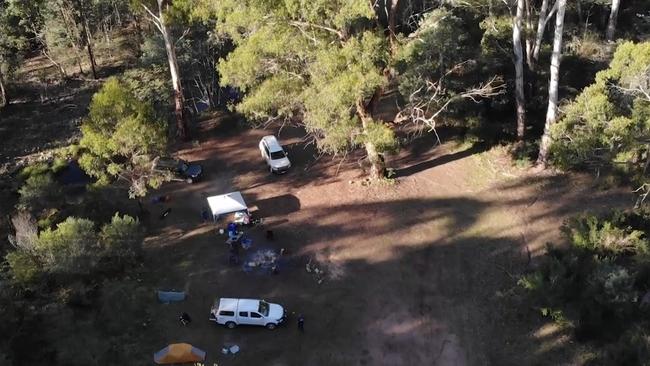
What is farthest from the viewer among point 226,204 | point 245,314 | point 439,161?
point 439,161

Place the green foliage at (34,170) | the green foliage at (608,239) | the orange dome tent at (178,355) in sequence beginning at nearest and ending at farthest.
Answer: the orange dome tent at (178,355)
the green foliage at (608,239)
the green foliage at (34,170)

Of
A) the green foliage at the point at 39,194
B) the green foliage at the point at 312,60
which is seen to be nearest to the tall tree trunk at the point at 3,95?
the green foliage at the point at 39,194

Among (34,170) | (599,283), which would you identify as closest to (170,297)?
(34,170)

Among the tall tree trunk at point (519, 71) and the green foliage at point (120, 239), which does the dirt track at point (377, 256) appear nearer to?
the green foliage at point (120, 239)

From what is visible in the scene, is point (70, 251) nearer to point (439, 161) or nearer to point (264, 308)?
point (264, 308)

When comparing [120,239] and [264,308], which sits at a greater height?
[120,239]
